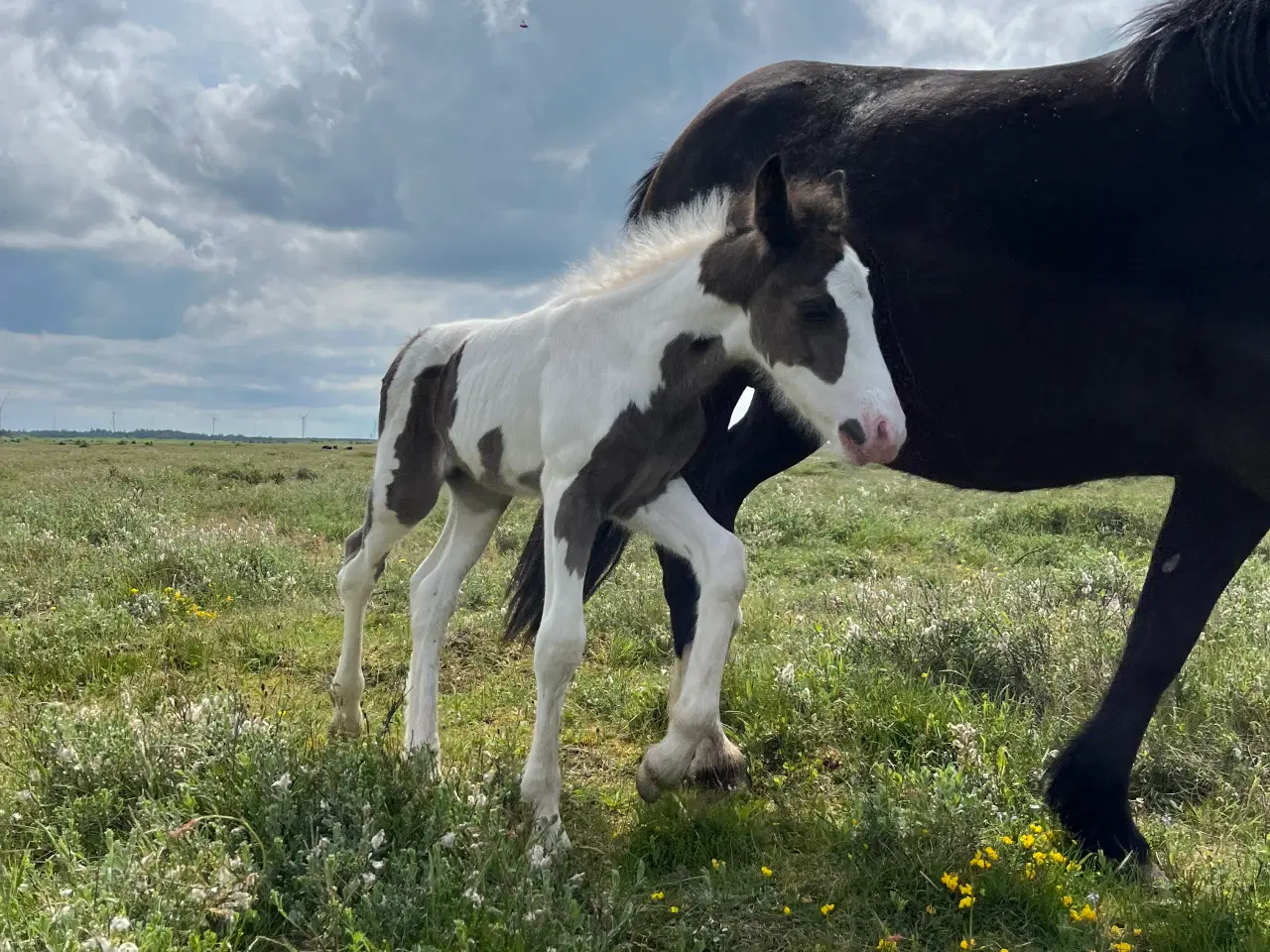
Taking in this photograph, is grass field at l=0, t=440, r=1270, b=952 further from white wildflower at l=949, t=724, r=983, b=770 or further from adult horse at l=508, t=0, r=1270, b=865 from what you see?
adult horse at l=508, t=0, r=1270, b=865

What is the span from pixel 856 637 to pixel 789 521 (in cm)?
601

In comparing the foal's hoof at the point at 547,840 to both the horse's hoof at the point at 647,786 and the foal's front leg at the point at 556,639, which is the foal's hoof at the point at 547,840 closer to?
the foal's front leg at the point at 556,639

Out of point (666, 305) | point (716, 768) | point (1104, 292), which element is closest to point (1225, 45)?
point (1104, 292)

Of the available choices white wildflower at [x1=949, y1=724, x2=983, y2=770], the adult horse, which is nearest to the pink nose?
the adult horse

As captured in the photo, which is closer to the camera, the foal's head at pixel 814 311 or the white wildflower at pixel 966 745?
the foal's head at pixel 814 311

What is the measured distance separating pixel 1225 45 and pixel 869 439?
1.96m

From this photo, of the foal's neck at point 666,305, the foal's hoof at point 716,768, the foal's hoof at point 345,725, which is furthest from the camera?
the foal's hoof at point 345,725

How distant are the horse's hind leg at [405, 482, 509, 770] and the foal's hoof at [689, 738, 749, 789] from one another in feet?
3.31

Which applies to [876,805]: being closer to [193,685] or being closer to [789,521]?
[193,685]

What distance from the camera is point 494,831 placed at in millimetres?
2680

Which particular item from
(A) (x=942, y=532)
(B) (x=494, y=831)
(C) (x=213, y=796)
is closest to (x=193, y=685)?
(C) (x=213, y=796)

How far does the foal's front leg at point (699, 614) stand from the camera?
300cm

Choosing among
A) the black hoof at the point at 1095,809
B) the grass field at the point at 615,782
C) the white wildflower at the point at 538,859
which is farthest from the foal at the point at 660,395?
the black hoof at the point at 1095,809

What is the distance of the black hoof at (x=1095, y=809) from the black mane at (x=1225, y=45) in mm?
2333
